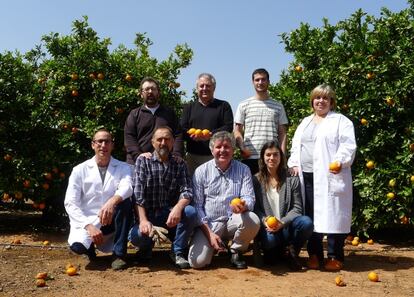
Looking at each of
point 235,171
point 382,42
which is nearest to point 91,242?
point 235,171

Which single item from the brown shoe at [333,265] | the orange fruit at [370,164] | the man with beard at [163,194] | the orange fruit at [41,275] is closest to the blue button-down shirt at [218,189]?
the man with beard at [163,194]

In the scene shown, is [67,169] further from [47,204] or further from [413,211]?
[413,211]

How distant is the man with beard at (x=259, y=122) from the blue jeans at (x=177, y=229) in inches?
43.5

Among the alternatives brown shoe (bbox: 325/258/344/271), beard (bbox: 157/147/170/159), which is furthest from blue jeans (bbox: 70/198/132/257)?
brown shoe (bbox: 325/258/344/271)

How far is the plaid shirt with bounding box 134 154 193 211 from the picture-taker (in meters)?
4.92

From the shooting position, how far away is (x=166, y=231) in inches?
187

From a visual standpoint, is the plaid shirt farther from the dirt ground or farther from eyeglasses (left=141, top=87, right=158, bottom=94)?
eyeglasses (left=141, top=87, right=158, bottom=94)

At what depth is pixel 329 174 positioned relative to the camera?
4.85 metres

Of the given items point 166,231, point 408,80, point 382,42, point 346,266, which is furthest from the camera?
point 382,42

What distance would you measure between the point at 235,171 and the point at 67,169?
10.4 ft

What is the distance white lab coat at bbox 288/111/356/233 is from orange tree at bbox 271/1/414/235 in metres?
1.44

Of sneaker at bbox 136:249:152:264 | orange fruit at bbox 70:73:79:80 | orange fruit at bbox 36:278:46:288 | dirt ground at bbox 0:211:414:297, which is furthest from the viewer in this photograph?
orange fruit at bbox 70:73:79:80

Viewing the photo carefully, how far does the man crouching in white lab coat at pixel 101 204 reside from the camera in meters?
4.84

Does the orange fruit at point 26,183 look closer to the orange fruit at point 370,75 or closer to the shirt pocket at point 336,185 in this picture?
the shirt pocket at point 336,185
